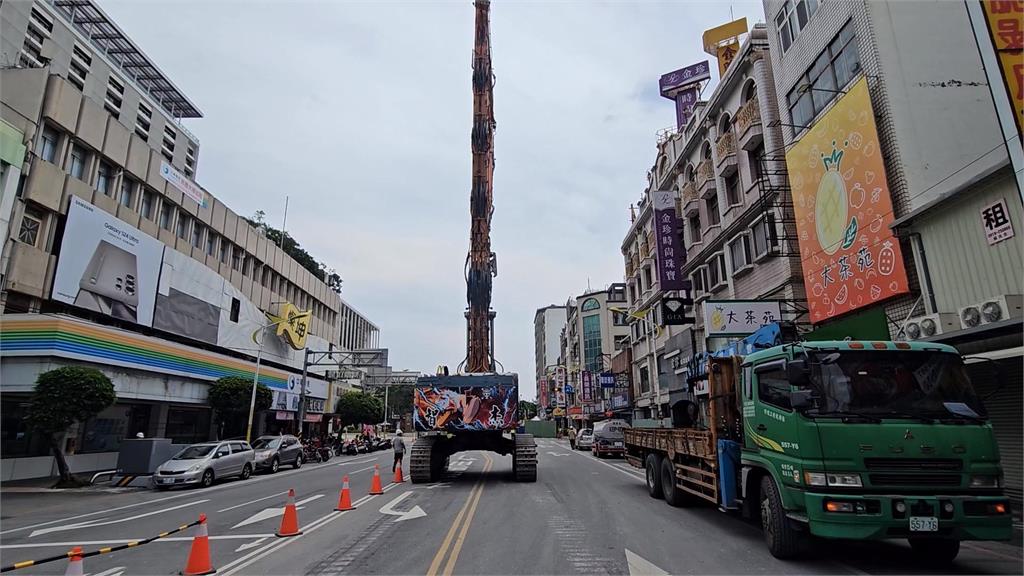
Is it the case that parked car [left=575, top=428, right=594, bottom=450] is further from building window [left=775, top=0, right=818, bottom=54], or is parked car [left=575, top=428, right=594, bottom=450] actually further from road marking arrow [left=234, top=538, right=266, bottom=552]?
road marking arrow [left=234, top=538, right=266, bottom=552]

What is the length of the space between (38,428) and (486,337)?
51.5ft

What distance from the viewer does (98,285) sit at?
24.5 m

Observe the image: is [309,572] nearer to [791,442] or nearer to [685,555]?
[685,555]

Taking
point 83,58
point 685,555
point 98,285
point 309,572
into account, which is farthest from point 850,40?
point 83,58

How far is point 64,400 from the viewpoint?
18.8 meters

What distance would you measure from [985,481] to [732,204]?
776 inches

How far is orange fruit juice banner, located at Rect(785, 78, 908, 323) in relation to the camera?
14.0 metres

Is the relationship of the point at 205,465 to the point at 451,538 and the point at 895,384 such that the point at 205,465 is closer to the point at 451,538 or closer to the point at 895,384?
the point at 451,538

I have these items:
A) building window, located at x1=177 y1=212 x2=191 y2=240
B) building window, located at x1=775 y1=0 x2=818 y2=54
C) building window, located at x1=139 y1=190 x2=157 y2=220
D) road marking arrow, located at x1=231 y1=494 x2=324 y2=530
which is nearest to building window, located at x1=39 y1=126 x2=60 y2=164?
building window, located at x1=139 y1=190 x2=157 y2=220

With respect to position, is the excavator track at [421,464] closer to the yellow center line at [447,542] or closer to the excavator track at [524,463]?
the excavator track at [524,463]

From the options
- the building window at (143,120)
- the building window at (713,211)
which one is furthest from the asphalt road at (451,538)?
the building window at (143,120)

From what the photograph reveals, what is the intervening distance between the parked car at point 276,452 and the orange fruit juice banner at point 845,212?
23311 mm

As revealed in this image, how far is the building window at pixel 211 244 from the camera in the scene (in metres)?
35.8

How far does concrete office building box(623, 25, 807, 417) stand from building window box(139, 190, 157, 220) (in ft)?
94.2
